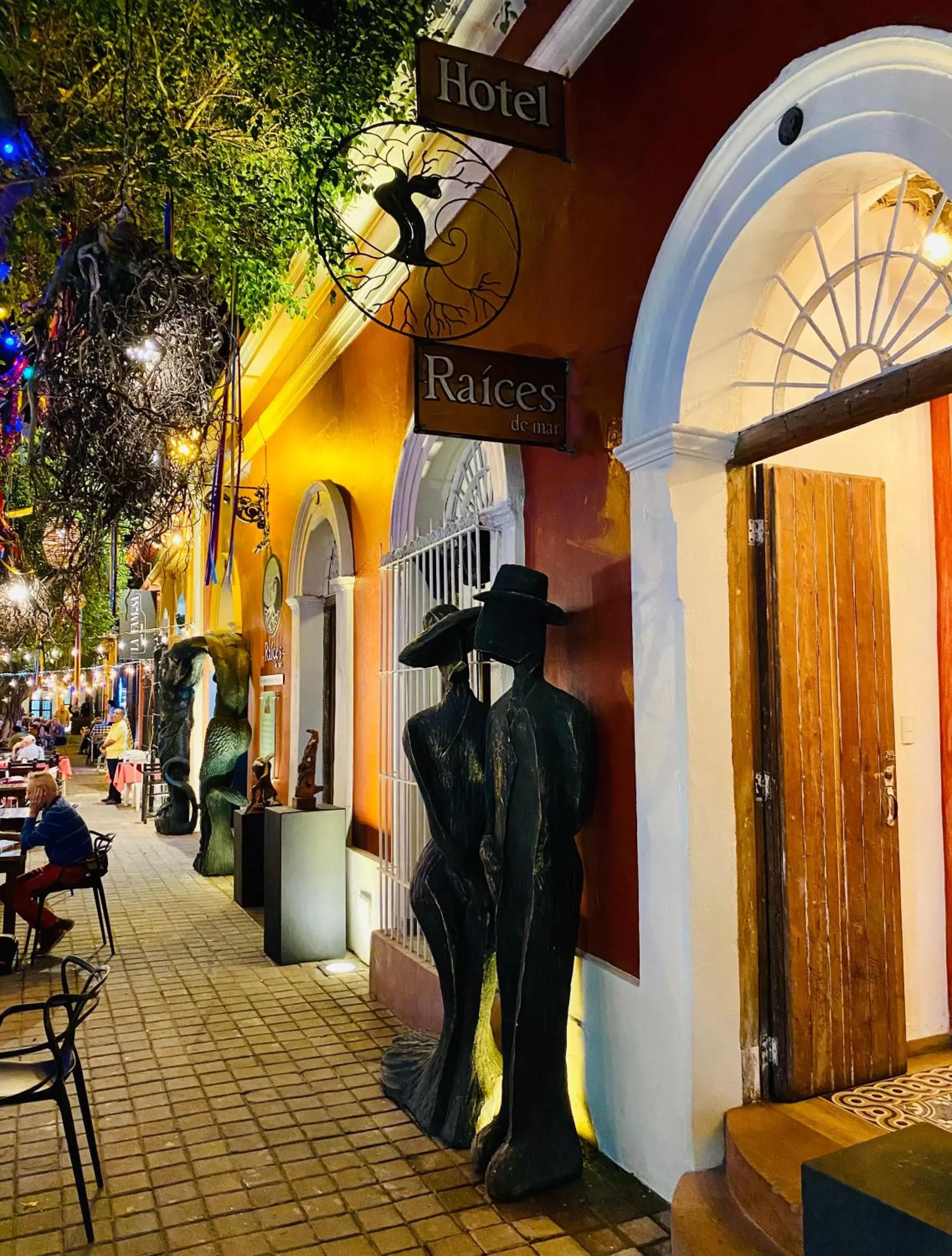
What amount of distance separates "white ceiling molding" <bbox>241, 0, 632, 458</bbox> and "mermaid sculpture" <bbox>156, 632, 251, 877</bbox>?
8.10ft

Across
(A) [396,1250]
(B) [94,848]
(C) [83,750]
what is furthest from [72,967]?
(C) [83,750]

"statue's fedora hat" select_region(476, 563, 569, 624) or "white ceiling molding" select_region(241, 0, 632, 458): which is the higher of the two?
"white ceiling molding" select_region(241, 0, 632, 458)

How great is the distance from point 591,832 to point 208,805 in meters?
6.91

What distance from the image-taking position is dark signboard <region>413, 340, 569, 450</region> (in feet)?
12.2

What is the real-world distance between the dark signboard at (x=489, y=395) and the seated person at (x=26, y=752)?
41.5 ft

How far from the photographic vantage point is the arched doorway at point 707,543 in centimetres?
312

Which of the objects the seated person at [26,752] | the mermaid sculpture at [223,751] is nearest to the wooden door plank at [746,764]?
the mermaid sculpture at [223,751]

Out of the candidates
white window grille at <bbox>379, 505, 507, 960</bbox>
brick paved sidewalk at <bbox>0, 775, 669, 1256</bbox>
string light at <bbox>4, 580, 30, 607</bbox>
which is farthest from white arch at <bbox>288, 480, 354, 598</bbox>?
string light at <bbox>4, 580, 30, 607</bbox>

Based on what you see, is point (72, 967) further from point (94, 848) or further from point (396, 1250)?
point (396, 1250)

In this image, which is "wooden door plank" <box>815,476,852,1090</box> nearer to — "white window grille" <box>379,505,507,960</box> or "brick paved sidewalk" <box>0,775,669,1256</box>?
"brick paved sidewalk" <box>0,775,669,1256</box>

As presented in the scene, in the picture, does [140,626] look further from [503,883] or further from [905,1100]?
[905,1100]

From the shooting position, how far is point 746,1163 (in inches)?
114

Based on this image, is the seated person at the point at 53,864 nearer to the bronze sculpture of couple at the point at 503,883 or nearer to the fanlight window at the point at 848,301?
the bronze sculpture of couple at the point at 503,883

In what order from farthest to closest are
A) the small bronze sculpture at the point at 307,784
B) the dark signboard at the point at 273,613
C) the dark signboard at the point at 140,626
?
the dark signboard at the point at 140,626
the dark signboard at the point at 273,613
the small bronze sculpture at the point at 307,784
